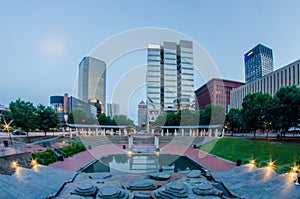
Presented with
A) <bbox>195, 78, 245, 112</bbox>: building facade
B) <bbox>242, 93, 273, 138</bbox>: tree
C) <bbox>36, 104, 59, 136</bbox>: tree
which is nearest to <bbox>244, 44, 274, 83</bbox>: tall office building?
<bbox>195, 78, 245, 112</bbox>: building facade

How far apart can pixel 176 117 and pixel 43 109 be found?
34.6m

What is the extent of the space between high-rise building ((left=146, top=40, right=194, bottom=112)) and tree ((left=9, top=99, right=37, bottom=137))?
5526cm

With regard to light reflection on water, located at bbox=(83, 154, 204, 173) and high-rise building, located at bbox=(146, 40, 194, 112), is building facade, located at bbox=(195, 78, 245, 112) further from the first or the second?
light reflection on water, located at bbox=(83, 154, 204, 173)

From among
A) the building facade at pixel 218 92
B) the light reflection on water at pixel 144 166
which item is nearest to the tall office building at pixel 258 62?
the building facade at pixel 218 92

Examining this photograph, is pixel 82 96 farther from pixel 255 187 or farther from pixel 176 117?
pixel 255 187

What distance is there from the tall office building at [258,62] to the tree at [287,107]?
12043cm

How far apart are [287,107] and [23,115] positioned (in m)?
35.7

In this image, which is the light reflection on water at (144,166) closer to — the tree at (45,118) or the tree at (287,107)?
the tree at (287,107)

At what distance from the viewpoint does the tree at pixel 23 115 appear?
27188 millimetres

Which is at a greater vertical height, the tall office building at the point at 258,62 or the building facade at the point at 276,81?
the tall office building at the point at 258,62

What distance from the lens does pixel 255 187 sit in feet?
37.4

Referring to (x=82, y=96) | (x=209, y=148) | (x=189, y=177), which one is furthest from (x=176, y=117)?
(x=82, y=96)

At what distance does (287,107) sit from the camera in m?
22.2

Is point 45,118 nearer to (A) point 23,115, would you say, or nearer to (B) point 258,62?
(A) point 23,115
